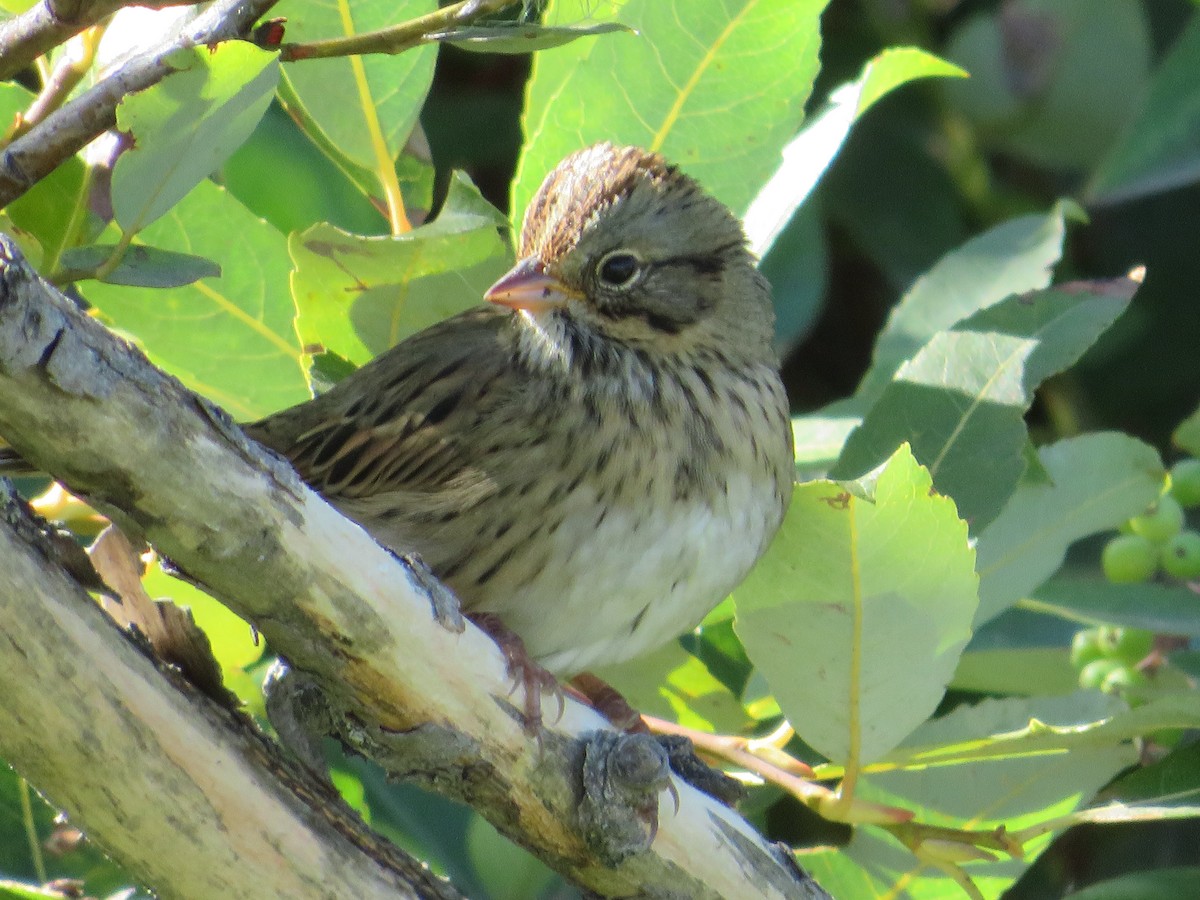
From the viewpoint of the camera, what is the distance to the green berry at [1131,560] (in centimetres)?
189

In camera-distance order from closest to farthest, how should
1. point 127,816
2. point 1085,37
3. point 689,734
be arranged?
point 127,816 → point 689,734 → point 1085,37

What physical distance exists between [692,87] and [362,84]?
1.21 feet

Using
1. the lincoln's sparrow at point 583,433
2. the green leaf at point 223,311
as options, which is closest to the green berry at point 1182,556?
the lincoln's sparrow at point 583,433

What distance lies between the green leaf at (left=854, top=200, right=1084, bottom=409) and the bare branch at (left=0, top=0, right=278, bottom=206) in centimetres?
100

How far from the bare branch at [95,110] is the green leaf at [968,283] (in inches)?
39.6

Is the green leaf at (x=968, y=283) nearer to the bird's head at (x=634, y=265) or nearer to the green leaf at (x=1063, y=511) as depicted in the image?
the bird's head at (x=634, y=265)

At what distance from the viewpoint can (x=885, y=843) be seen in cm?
167

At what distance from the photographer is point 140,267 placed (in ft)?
4.26

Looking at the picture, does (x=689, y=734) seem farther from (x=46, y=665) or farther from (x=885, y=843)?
(x=46, y=665)

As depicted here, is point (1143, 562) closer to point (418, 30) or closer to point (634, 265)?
point (634, 265)

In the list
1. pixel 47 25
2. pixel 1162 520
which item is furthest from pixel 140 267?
pixel 1162 520

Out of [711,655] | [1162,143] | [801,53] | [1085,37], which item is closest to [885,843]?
[711,655]

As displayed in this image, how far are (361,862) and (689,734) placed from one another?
0.47m

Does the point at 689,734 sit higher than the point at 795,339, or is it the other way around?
the point at 795,339
